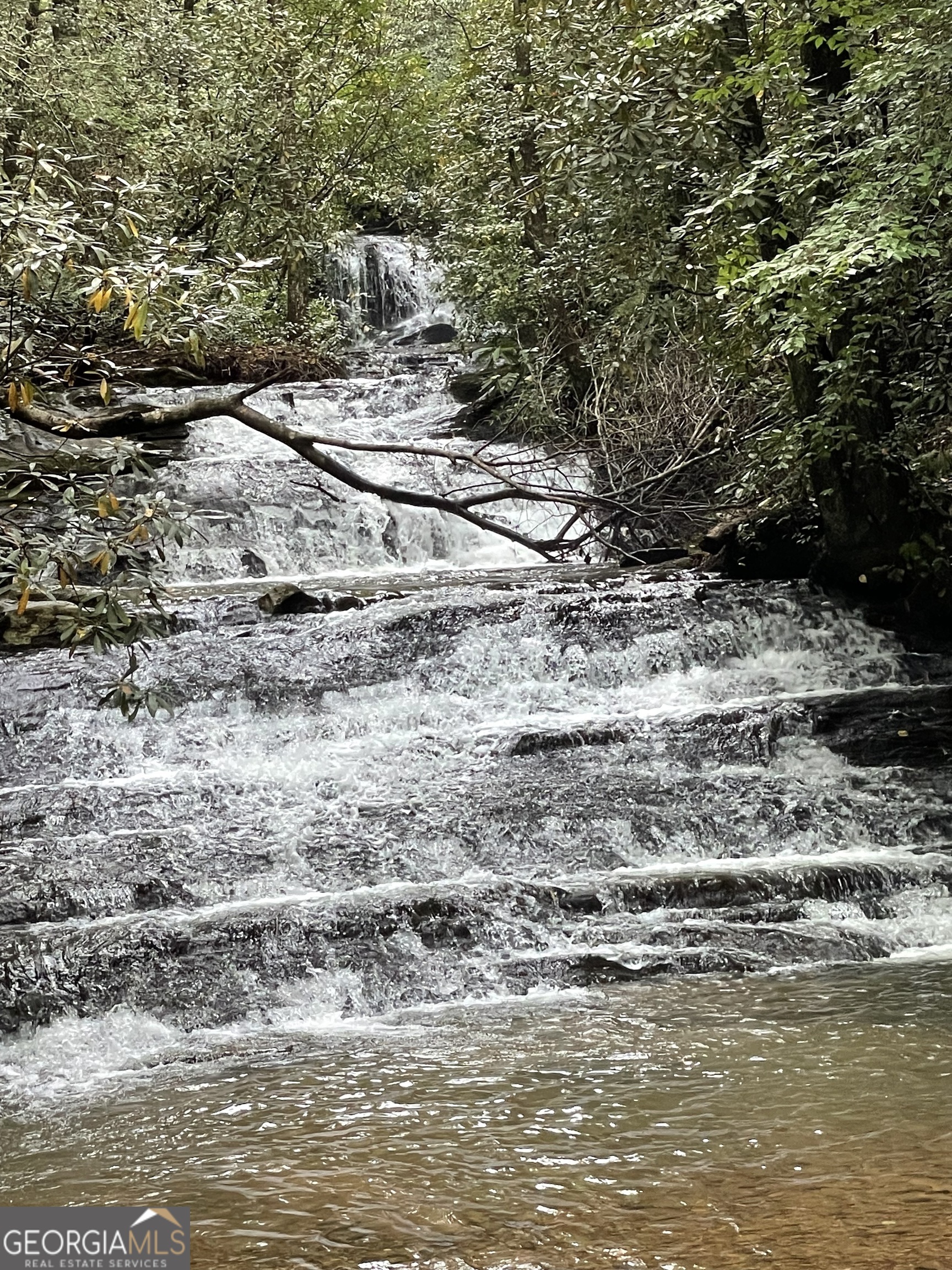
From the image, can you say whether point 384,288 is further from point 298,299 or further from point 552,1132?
point 552,1132

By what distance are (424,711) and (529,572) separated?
160 inches

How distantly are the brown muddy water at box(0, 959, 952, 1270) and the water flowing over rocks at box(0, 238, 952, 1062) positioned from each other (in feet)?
1.41

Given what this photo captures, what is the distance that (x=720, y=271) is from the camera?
8.61 m

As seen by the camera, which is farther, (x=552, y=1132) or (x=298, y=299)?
(x=298, y=299)

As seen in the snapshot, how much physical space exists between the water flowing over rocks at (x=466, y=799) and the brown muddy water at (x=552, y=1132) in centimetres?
43

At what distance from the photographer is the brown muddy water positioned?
358 centimetres

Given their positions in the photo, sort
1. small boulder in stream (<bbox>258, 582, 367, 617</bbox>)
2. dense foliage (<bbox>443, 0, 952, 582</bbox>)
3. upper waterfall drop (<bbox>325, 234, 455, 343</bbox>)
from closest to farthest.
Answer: dense foliage (<bbox>443, 0, 952, 582</bbox>), small boulder in stream (<bbox>258, 582, 367, 617</bbox>), upper waterfall drop (<bbox>325, 234, 455, 343</bbox>)

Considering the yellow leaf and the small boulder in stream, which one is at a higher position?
the yellow leaf

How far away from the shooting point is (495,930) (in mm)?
6738

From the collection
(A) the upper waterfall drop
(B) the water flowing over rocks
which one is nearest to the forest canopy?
(B) the water flowing over rocks

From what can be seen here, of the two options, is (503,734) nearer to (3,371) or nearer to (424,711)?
(424,711)

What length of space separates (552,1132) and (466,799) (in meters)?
3.83

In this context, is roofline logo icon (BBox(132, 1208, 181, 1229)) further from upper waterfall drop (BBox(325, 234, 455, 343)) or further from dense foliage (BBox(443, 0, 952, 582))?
upper waterfall drop (BBox(325, 234, 455, 343))

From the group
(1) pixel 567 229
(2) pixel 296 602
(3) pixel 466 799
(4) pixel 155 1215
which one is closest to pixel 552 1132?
(4) pixel 155 1215
